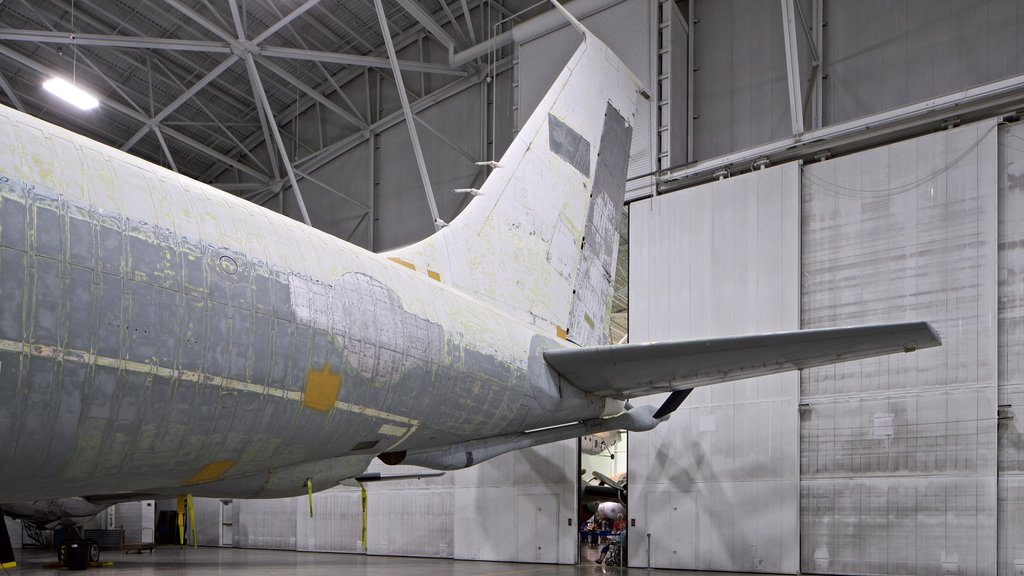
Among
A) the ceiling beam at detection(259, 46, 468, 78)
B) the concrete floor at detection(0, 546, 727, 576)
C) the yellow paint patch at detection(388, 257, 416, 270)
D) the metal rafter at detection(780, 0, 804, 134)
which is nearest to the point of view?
the yellow paint patch at detection(388, 257, 416, 270)

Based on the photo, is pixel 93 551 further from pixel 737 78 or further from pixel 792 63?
pixel 792 63

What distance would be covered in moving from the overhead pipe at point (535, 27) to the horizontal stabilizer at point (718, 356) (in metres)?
14.0

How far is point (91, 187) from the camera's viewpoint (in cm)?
591

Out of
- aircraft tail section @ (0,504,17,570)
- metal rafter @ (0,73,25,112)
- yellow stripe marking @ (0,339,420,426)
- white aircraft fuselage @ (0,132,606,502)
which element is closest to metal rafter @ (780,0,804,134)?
white aircraft fuselage @ (0,132,606,502)

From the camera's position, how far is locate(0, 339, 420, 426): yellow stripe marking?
5297 millimetres

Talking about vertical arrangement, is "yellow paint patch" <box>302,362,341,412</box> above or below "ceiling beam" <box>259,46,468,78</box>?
below

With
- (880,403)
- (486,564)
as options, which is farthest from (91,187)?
(486,564)

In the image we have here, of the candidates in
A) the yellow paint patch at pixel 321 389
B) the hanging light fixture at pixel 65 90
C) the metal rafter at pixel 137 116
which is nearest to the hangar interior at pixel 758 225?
the metal rafter at pixel 137 116

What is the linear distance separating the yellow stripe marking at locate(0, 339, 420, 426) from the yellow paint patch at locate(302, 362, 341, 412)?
0.08 m

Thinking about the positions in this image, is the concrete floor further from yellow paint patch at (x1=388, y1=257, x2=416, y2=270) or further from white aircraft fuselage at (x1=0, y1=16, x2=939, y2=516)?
yellow paint patch at (x1=388, y1=257, x2=416, y2=270)

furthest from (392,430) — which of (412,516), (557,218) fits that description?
(412,516)

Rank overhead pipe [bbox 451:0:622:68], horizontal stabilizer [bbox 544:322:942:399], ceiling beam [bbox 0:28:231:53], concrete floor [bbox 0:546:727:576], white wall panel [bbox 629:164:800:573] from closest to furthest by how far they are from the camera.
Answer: horizontal stabilizer [bbox 544:322:942:399]
white wall panel [bbox 629:164:800:573]
concrete floor [bbox 0:546:727:576]
ceiling beam [bbox 0:28:231:53]
overhead pipe [bbox 451:0:622:68]

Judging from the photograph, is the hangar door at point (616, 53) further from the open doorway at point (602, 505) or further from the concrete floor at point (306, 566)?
the concrete floor at point (306, 566)

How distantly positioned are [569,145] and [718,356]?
A: 16.4 feet
